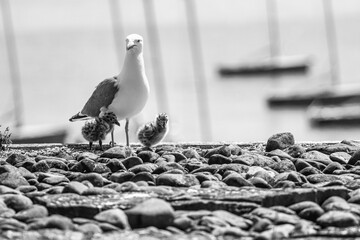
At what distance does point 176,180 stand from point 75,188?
2.62 feet

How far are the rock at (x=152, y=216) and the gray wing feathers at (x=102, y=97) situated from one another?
433 centimetres

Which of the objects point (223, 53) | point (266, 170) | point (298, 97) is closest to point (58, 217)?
point (266, 170)

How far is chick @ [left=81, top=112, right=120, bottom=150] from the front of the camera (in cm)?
1109

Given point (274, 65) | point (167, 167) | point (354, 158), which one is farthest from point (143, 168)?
point (274, 65)

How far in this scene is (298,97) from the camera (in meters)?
56.4

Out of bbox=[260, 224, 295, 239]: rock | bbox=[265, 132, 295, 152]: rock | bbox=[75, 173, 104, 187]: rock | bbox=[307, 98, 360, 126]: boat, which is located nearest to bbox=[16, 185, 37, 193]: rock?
bbox=[75, 173, 104, 187]: rock

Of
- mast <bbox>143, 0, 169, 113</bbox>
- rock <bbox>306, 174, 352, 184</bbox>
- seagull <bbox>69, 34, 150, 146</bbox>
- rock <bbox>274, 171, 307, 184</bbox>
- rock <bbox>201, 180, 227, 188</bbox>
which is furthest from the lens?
mast <bbox>143, 0, 169, 113</bbox>

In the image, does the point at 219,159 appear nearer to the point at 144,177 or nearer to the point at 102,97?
the point at 144,177

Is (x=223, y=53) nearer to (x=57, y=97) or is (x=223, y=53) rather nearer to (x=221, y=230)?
(x=57, y=97)

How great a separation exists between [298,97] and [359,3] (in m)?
67.2

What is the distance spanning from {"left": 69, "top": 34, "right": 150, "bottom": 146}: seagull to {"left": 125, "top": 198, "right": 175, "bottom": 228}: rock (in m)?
4.12

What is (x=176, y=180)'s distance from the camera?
8.34 m

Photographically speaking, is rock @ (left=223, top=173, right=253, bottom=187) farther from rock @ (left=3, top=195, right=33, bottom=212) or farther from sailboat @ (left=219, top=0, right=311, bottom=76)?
sailboat @ (left=219, top=0, right=311, bottom=76)

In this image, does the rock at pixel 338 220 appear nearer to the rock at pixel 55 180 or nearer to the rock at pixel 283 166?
the rock at pixel 283 166
